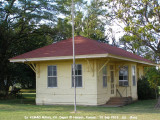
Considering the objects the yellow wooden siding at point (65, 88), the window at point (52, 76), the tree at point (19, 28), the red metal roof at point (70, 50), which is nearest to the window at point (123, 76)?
the red metal roof at point (70, 50)

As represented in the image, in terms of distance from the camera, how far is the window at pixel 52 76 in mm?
18219

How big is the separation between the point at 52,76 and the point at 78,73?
193 cm

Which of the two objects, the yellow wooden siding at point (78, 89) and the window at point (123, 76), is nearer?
the yellow wooden siding at point (78, 89)

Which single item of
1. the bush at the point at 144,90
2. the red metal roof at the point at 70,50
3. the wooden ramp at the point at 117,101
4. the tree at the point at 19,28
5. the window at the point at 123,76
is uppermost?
the tree at the point at 19,28

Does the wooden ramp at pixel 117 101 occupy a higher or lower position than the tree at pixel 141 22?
lower

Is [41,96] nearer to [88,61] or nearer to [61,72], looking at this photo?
[61,72]

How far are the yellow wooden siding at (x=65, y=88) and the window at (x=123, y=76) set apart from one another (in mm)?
4481

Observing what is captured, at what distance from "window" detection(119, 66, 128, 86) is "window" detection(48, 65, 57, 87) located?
5.48 metres

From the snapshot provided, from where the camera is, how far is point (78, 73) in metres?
17.5

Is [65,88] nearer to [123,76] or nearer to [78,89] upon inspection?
[78,89]

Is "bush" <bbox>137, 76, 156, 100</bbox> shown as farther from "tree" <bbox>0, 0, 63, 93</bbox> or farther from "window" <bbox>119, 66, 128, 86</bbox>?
"tree" <bbox>0, 0, 63, 93</bbox>

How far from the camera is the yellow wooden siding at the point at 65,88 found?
1706cm

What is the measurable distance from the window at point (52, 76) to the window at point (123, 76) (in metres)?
5.48

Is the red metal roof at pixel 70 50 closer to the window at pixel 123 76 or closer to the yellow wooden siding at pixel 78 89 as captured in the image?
the yellow wooden siding at pixel 78 89
